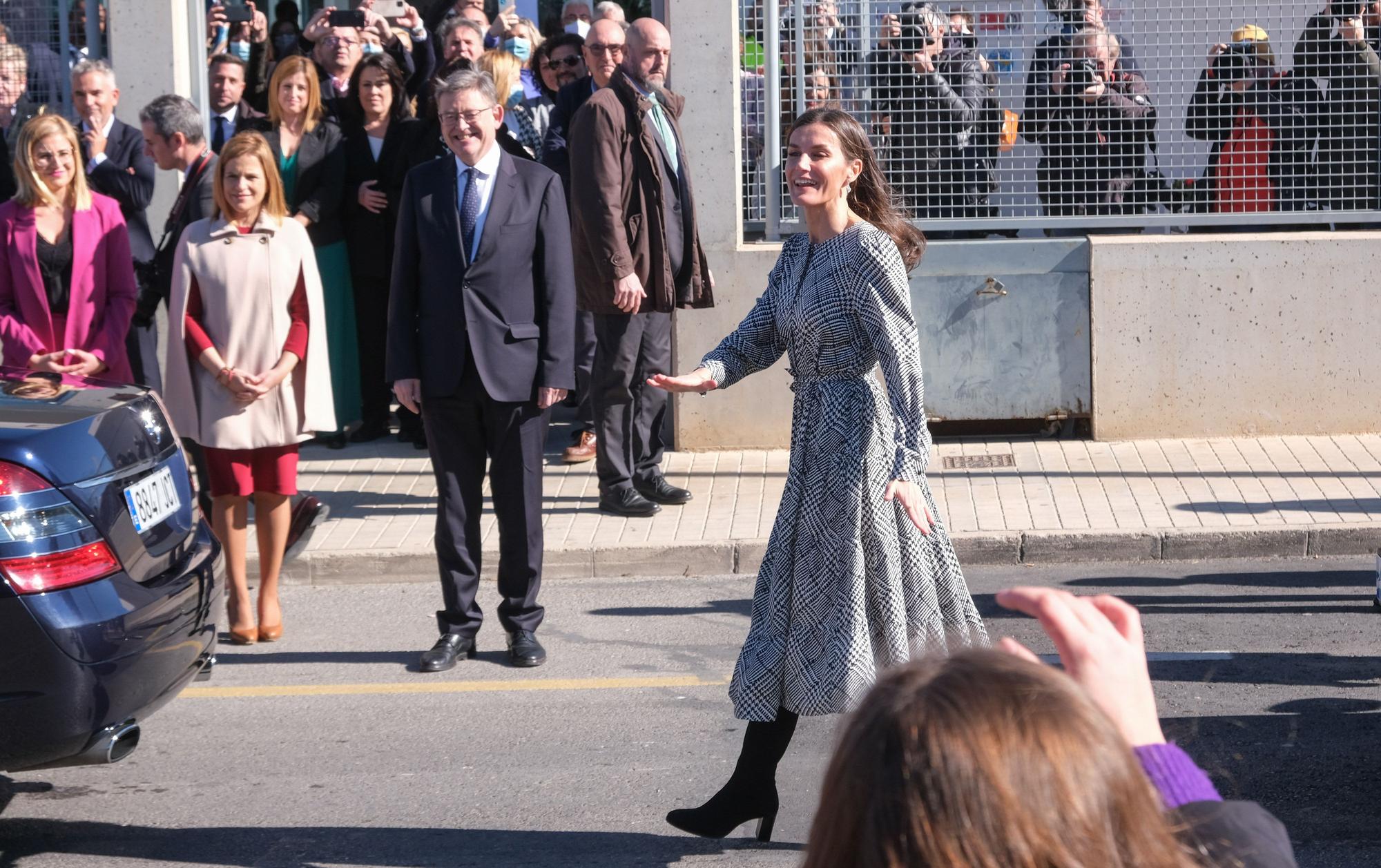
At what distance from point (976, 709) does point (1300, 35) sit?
9.58 meters

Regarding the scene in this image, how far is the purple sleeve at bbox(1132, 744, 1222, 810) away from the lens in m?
1.53

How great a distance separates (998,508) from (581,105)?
2.98 m

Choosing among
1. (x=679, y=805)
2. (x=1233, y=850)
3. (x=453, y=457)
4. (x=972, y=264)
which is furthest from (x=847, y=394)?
(x=972, y=264)

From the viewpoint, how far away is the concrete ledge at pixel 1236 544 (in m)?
7.75

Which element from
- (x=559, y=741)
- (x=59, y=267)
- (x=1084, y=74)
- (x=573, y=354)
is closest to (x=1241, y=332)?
(x=1084, y=74)

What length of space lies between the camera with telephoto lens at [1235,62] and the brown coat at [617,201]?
11.5 feet

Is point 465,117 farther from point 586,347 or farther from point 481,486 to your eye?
point 586,347

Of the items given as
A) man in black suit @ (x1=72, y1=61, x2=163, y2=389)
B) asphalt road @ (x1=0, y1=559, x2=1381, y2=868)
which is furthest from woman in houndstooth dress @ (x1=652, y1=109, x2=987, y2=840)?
man in black suit @ (x1=72, y1=61, x2=163, y2=389)

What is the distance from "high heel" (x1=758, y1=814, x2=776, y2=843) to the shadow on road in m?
0.03

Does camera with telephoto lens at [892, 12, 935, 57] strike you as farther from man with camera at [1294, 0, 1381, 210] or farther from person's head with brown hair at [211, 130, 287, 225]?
person's head with brown hair at [211, 130, 287, 225]

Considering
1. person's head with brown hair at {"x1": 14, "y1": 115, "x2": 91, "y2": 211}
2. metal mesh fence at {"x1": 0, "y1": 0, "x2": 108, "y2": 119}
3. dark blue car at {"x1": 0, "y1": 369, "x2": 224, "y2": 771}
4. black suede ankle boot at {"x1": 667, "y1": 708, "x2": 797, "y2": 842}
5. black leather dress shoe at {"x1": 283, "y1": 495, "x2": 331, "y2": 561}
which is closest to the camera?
dark blue car at {"x1": 0, "y1": 369, "x2": 224, "y2": 771}

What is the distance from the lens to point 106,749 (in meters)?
4.30

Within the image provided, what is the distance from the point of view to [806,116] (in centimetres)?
462

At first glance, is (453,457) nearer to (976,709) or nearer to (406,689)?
(406,689)
